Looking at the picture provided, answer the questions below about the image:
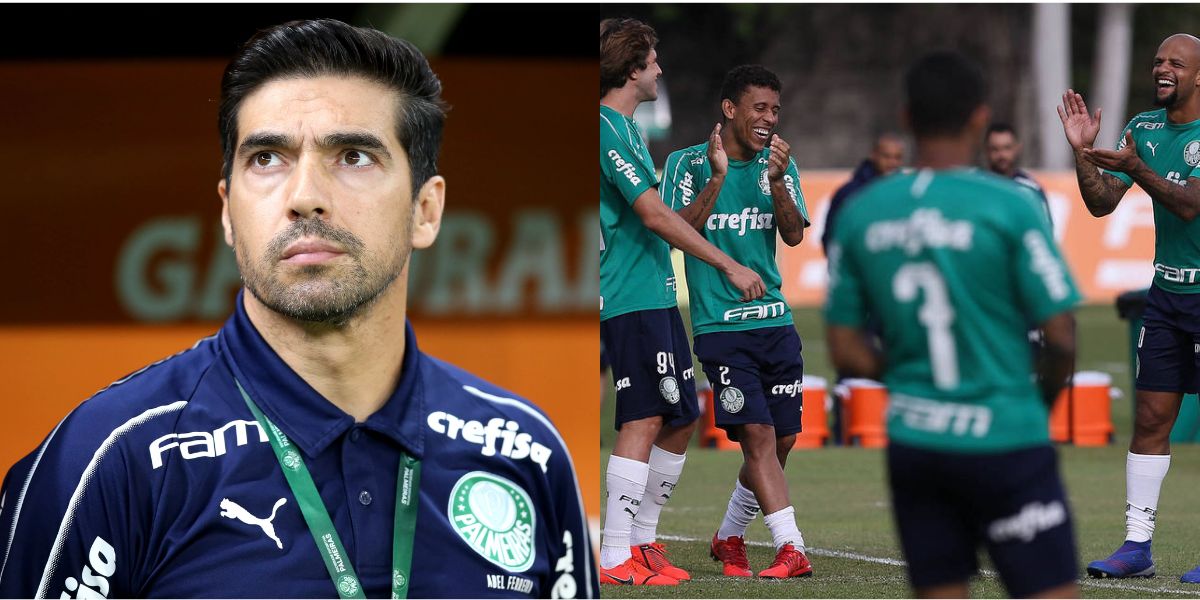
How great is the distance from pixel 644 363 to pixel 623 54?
1005 millimetres

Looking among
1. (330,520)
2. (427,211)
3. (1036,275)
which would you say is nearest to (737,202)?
(427,211)

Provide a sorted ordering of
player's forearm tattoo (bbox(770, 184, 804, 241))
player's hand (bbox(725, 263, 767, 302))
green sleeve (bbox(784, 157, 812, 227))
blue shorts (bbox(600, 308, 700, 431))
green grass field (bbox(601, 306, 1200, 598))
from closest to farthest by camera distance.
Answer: player's hand (bbox(725, 263, 767, 302))
player's forearm tattoo (bbox(770, 184, 804, 241))
green sleeve (bbox(784, 157, 812, 227))
green grass field (bbox(601, 306, 1200, 598))
blue shorts (bbox(600, 308, 700, 431))

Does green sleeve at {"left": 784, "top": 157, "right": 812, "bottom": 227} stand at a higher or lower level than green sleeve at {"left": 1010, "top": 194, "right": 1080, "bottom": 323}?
higher

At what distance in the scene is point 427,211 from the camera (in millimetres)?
2689

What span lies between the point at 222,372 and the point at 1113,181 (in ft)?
9.36

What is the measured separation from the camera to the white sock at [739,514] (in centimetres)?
520

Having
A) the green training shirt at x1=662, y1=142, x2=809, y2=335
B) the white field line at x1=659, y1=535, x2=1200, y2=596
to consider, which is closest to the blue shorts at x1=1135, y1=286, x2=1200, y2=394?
the white field line at x1=659, y1=535, x2=1200, y2=596

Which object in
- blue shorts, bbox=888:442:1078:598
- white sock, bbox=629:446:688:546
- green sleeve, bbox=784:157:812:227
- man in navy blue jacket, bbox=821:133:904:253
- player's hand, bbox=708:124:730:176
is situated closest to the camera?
blue shorts, bbox=888:442:1078:598

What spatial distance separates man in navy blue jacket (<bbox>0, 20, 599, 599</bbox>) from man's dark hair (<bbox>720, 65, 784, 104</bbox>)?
6.43ft

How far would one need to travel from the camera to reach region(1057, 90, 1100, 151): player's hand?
3100 mm

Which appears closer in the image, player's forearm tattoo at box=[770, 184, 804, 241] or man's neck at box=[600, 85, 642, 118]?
player's forearm tattoo at box=[770, 184, 804, 241]

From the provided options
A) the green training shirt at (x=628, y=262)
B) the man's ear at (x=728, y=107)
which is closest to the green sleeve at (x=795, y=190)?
the man's ear at (x=728, y=107)

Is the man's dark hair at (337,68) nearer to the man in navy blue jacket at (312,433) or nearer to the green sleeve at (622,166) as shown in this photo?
the man in navy blue jacket at (312,433)

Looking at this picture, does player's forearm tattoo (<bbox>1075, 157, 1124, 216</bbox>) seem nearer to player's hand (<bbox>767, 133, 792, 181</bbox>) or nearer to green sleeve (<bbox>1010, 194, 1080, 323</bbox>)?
player's hand (<bbox>767, 133, 792, 181</bbox>)
